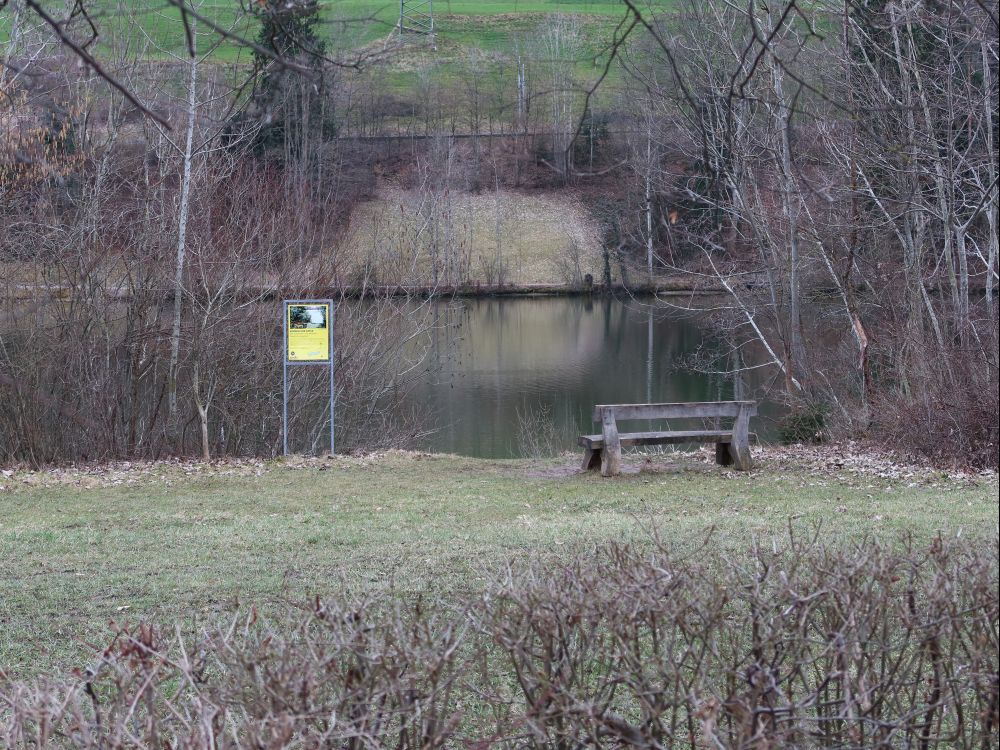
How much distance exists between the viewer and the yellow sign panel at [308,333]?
14867mm

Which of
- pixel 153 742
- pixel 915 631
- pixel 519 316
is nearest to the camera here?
pixel 153 742

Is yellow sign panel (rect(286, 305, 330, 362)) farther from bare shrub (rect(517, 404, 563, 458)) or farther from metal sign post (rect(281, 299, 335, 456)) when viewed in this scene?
bare shrub (rect(517, 404, 563, 458))

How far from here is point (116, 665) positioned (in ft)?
8.52

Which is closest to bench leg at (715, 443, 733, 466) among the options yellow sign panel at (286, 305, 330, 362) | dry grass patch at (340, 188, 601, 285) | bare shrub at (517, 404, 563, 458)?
bare shrub at (517, 404, 563, 458)

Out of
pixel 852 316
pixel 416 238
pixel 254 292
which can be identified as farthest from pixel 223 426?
pixel 852 316

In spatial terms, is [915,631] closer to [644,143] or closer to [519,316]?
[644,143]

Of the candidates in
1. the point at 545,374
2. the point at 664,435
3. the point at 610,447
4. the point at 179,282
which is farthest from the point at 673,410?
the point at 545,374

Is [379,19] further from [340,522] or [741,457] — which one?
[741,457]

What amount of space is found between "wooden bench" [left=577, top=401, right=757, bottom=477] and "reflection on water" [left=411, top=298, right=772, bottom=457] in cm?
562

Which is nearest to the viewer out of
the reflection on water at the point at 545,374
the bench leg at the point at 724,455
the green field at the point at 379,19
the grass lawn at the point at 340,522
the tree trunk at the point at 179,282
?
the green field at the point at 379,19

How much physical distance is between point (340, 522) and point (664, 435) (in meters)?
4.44

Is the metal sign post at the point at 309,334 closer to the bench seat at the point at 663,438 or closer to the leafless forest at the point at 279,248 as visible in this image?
the leafless forest at the point at 279,248

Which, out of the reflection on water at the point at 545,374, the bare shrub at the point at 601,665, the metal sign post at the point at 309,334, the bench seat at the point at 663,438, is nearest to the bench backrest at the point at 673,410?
the bench seat at the point at 663,438

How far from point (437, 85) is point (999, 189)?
40351 mm
